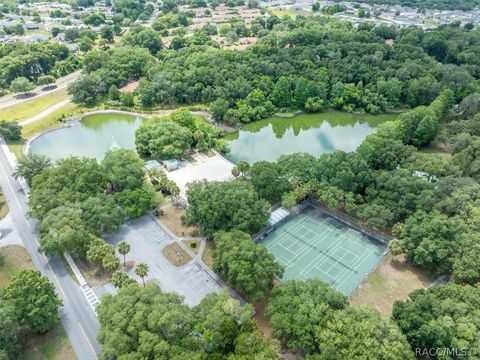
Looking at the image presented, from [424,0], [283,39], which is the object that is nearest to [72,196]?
[283,39]

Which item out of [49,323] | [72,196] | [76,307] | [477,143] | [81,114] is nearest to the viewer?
[49,323]

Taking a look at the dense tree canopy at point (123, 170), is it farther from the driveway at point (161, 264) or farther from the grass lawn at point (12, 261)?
the grass lawn at point (12, 261)

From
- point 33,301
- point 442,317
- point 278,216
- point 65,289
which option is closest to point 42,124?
point 65,289

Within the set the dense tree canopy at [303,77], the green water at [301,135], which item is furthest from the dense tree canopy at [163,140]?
the dense tree canopy at [303,77]

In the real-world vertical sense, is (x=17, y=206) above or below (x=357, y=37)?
below

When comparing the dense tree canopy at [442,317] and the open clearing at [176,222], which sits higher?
the dense tree canopy at [442,317]

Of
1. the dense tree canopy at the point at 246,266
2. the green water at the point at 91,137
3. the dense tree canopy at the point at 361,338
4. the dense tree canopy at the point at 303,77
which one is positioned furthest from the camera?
the dense tree canopy at the point at 303,77

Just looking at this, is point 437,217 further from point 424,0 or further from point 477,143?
point 424,0
